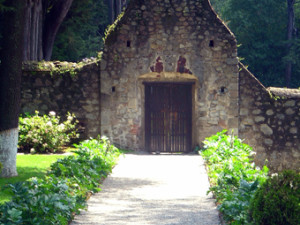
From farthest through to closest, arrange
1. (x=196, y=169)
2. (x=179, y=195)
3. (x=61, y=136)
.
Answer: (x=61, y=136) → (x=196, y=169) → (x=179, y=195)

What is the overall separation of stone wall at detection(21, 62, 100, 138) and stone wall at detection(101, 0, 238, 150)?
0.93ft

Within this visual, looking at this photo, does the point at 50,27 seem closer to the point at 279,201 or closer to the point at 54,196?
the point at 54,196

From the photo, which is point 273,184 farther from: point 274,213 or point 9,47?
point 9,47

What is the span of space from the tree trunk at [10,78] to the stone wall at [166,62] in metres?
5.09

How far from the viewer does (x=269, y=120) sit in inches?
597

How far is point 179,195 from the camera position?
8.79 m

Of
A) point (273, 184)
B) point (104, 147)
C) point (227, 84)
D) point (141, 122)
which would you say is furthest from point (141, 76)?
point (273, 184)

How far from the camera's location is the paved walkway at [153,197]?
7.05 metres

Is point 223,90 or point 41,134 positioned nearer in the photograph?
point 41,134

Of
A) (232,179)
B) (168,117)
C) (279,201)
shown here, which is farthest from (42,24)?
(279,201)

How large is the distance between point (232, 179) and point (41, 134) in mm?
7038

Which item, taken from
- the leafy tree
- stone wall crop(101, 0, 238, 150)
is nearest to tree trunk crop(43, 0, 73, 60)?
the leafy tree

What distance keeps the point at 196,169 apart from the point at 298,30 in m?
24.2

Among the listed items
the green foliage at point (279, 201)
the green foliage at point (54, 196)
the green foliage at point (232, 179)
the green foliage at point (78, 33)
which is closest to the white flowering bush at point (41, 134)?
the green foliage at point (232, 179)
